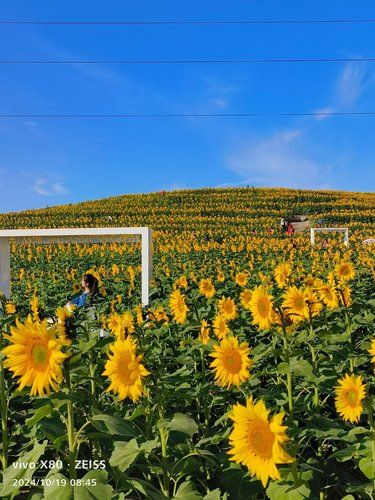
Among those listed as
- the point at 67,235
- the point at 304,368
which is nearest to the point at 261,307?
the point at 304,368

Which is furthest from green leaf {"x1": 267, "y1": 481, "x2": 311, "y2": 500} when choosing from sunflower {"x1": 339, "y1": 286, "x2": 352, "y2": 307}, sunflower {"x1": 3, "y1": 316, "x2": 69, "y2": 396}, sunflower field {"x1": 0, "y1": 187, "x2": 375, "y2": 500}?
sunflower {"x1": 339, "y1": 286, "x2": 352, "y2": 307}

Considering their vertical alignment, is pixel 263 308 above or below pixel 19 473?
above

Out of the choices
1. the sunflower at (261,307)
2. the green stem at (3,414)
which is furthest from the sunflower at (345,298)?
the green stem at (3,414)

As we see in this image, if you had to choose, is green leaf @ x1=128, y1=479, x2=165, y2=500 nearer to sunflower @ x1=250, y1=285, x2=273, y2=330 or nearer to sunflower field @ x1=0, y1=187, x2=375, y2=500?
sunflower field @ x1=0, y1=187, x2=375, y2=500

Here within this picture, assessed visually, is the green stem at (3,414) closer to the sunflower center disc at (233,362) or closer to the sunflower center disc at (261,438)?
the sunflower center disc at (233,362)

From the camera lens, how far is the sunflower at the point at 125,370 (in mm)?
2008

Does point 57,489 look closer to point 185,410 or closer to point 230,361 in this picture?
point 230,361

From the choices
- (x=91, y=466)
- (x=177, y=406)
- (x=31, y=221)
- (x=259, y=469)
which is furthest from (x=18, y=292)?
(x=31, y=221)

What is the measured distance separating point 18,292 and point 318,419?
10.4 metres

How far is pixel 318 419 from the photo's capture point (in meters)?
2.42

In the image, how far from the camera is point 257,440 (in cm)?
161

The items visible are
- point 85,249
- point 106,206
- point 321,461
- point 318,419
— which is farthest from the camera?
Answer: point 106,206

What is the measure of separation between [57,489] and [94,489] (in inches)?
5.1

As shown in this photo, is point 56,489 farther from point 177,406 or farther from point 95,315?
point 95,315
